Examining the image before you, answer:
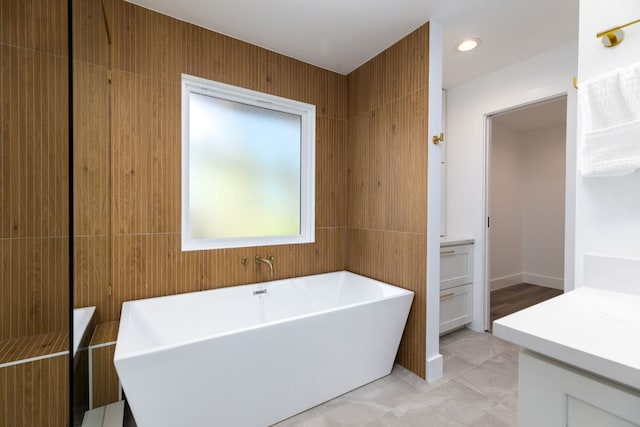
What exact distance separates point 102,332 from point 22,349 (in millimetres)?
462

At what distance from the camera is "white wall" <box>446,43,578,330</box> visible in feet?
7.63

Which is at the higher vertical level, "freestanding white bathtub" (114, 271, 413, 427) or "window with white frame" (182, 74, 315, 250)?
"window with white frame" (182, 74, 315, 250)

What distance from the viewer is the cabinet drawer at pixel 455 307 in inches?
107

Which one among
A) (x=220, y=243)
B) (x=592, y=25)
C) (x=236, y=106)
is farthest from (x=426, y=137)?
(x=220, y=243)

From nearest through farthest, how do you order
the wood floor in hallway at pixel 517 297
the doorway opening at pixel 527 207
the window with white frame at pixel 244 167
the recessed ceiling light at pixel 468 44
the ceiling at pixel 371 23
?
1. the ceiling at pixel 371 23
2. the window with white frame at pixel 244 167
3. the recessed ceiling light at pixel 468 44
4. the wood floor in hallway at pixel 517 297
5. the doorway opening at pixel 527 207

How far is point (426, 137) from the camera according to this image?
207 centimetres

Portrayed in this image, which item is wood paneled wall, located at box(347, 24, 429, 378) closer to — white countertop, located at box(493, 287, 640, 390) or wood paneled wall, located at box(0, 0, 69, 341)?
white countertop, located at box(493, 287, 640, 390)

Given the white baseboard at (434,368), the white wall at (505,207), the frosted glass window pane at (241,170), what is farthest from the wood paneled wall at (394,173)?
the white wall at (505,207)

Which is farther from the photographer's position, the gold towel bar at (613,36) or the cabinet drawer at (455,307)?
the cabinet drawer at (455,307)

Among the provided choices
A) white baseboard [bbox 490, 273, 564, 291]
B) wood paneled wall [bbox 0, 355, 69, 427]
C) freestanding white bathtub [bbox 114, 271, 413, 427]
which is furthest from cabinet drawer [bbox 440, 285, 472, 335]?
wood paneled wall [bbox 0, 355, 69, 427]

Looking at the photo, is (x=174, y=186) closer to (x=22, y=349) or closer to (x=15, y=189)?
(x=15, y=189)

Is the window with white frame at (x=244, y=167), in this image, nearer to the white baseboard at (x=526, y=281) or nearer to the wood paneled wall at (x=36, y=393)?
the wood paneled wall at (x=36, y=393)

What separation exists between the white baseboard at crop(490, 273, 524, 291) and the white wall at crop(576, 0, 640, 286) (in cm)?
363

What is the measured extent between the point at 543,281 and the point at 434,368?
353 centimetres
